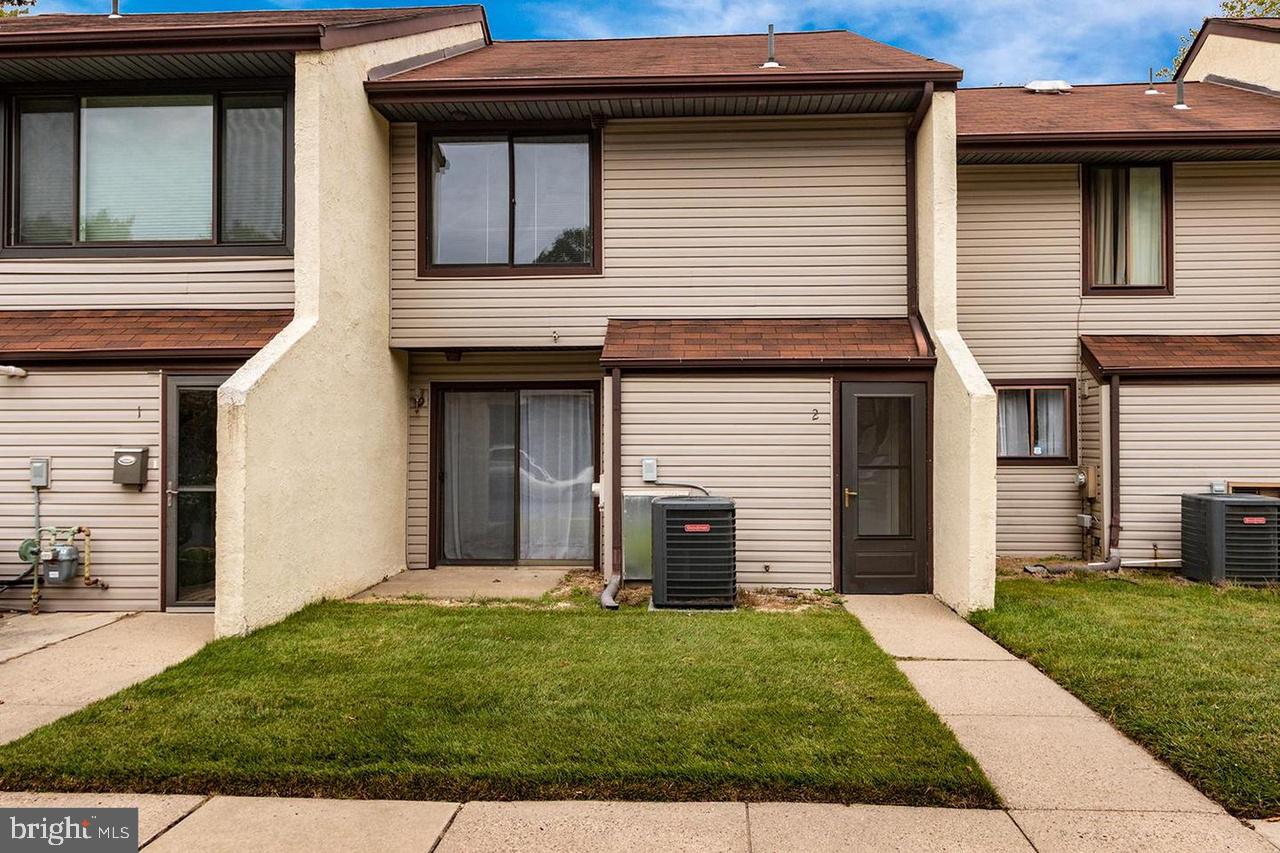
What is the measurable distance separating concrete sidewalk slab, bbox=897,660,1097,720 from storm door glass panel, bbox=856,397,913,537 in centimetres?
237

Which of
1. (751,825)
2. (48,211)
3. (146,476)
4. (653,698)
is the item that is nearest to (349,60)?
(48,211)

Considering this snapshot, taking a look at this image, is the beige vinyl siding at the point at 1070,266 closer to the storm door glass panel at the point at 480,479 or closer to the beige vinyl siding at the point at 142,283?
the storm door glass panel at the point at 480,479

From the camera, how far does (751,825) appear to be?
10.4 ft

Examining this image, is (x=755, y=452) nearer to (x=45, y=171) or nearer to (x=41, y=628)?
(x=41, y=628)

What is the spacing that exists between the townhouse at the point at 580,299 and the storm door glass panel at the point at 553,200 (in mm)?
40

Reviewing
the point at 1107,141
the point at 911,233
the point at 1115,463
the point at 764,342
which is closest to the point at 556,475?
the point at 764,342

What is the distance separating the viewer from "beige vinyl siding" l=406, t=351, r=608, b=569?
29.4 ft

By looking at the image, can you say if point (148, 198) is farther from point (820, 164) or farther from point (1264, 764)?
point (1264, 764)

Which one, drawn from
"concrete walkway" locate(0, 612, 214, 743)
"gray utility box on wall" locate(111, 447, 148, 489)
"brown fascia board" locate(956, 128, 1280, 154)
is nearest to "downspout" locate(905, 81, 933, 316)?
"brown fascia board" locate(956, 128, 1280, 154)

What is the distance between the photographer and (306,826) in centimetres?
316

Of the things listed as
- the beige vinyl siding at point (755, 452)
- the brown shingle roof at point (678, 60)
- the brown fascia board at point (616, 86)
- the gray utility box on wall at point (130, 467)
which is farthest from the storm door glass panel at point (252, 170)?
the beige vinyl siding at point (755, 452)

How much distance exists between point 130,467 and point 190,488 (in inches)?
20.6

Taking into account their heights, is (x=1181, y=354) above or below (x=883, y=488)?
above

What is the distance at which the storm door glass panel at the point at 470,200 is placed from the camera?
8648 millimetres
